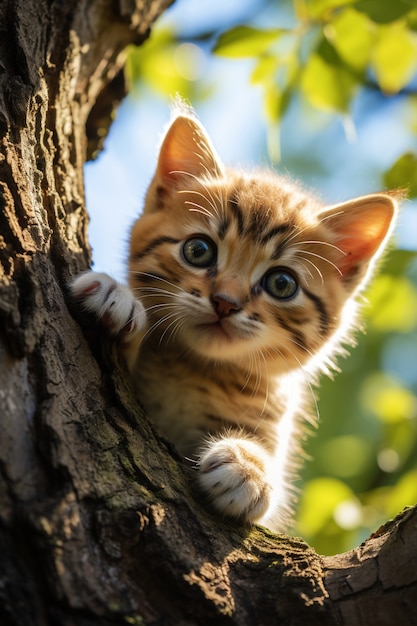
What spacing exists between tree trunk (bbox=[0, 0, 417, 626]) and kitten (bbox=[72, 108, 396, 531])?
424 millimetres

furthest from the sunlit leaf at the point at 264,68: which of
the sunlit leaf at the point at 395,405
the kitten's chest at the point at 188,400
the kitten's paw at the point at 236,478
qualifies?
the sunlit leaf at the point at 395,405

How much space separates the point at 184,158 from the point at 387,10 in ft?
2.94

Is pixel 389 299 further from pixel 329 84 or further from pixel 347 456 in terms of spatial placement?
pixel 347 456

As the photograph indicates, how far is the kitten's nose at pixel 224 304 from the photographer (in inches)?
79.6

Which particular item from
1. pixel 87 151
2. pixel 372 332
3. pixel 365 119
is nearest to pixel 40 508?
pixel 87 151

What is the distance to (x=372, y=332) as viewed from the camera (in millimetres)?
3332

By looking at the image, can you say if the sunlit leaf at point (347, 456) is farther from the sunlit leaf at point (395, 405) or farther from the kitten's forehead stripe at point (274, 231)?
the kitten's forehead stripe at point (274, 231)

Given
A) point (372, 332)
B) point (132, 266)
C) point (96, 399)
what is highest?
point (372, 332)

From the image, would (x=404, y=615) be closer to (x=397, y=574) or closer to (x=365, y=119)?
(x=397, y=574)

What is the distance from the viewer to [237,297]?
2.05 metres

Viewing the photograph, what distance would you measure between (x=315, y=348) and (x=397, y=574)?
119cm

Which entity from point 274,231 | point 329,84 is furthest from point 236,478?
point 329,84

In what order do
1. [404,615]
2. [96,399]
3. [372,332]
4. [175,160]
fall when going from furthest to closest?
[372,332]
[175,160]
[96,399]
[404,615]

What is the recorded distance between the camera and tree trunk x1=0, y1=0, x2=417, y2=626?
1.05m
